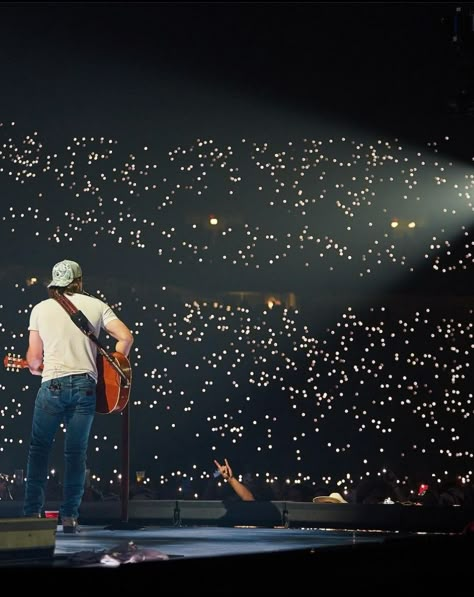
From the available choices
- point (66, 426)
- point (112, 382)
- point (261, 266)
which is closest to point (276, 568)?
point (66, 426)

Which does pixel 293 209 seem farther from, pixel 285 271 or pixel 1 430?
pixel 1 430

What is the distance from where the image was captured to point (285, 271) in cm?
1817

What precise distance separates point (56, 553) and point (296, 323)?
1363 centimetres

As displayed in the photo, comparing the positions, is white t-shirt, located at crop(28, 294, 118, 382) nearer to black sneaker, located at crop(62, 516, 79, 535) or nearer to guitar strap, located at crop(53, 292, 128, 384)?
guitar strap, located at crop(53, 292, 128, 384)

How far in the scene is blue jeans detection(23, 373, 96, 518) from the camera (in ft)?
18.1

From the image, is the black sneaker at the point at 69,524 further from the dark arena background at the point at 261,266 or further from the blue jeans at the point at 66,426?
the dark arena background at the point at 261,266

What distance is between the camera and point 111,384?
18.8 ft

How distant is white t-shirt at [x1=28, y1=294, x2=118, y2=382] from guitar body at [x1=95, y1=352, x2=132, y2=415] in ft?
0.39

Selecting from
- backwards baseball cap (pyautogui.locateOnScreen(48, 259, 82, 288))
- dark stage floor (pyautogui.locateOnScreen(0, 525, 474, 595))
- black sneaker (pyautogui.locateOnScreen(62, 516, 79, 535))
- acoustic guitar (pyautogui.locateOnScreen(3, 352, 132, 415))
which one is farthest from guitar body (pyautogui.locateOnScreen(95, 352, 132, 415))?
dark stage floor (pyautogui.locateOnScreen(0, 525, 474, 595))

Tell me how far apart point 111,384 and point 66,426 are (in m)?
0.36

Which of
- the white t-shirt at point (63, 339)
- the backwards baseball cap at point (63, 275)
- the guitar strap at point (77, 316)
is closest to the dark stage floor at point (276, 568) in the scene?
the white t-shirt at point (63, 339)

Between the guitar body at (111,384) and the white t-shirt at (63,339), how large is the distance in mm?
119

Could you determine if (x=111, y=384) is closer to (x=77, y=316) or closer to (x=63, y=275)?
(x=77, y=316)

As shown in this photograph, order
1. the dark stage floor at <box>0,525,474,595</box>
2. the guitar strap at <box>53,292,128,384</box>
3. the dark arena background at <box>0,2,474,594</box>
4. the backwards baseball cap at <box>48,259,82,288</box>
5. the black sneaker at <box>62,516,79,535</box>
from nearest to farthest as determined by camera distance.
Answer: the dark stage floor at <box>0,525,474,595</box> → the guitar strap at <box>53,292,128,384</box> → the backwards baseball cap at <box>48,259,82,288</box> → the black sneaker at <box>62,516,79,535</box> → the dark arena background at <box>0,2,474,594</box>
